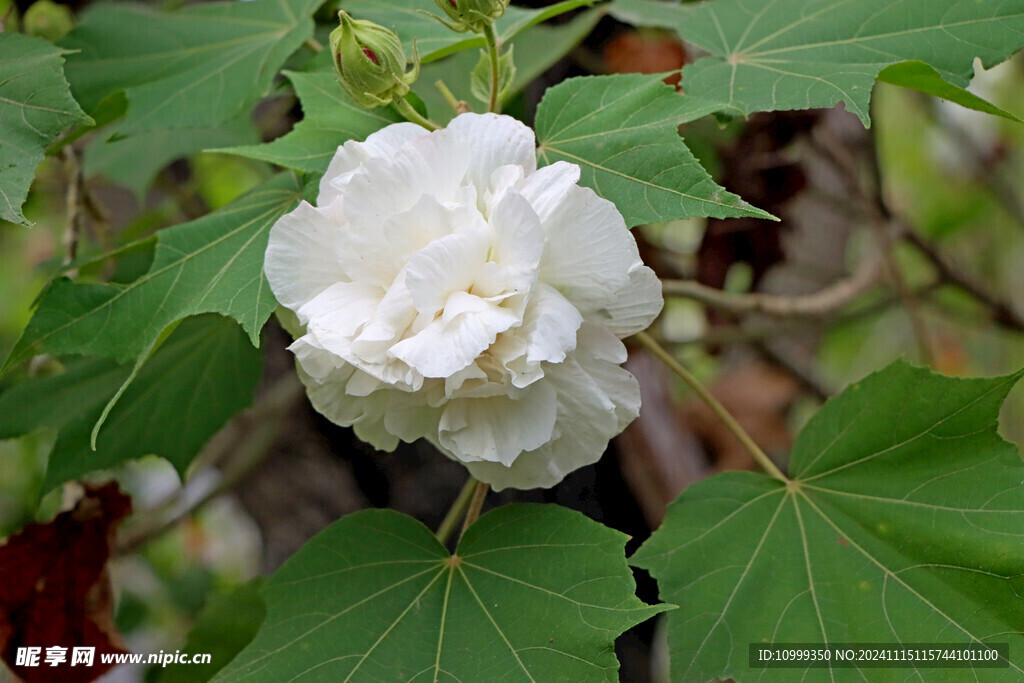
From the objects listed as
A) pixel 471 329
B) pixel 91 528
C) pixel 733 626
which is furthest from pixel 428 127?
pixel 91 528

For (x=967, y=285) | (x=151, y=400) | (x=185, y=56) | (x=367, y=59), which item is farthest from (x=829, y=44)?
(x=967, y=285)

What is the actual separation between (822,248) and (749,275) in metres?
0.99

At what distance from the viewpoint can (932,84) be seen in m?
0.99

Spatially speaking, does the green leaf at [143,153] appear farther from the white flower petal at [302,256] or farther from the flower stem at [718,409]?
the flower stem at [718,409]

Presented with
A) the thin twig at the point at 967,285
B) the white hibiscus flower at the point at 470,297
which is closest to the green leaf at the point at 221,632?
the white hibiscus flower at the point at 470,297

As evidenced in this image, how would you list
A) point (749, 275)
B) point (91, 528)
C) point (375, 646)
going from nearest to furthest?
point (375, 646)
point (91, 528)
point (749, 275)

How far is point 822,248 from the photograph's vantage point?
120 inches

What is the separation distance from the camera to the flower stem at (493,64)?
0.92 meters

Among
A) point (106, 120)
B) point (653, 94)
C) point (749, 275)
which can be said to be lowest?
point (749, 275)

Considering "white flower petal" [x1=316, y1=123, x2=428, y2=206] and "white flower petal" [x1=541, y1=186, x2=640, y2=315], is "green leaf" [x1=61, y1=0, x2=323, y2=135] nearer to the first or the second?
"white flower petal" [x1=316, y1=123, x2=428, y2=206]

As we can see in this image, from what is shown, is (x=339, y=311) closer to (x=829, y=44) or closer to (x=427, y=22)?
(x=427, y=22)

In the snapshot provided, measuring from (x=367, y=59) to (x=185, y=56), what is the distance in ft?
2.00

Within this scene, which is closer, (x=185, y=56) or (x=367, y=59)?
(x=367, y=59)

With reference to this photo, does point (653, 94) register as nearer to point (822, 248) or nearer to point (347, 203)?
point (347, 203)
